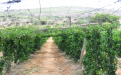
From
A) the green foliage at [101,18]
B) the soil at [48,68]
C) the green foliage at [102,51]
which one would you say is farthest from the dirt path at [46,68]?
the green foliage at [101,18]

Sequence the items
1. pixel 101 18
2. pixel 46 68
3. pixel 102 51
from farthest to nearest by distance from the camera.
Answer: pixel 101 18, pixel 46 68, pixel 102 51

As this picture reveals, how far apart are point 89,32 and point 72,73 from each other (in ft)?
9.64

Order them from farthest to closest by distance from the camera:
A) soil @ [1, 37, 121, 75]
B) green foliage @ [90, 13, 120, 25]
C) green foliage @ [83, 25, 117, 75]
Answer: green foliage @ [90, 13, 120, 25]
soil @ [1, 37, 121, 75]
green foliage @ [83, 25, 117, 75]

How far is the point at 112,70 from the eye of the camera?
4938 millimetres

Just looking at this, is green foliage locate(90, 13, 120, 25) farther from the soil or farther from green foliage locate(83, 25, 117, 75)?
green foliage locate(83, 25, 117, 75)

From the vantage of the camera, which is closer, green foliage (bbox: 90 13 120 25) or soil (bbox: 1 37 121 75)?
soil (bbox: 1 37 121 75)

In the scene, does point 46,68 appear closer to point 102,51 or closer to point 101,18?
point 102,51

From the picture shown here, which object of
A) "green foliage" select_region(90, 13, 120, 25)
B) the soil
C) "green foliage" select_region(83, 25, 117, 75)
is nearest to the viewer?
"green foliage" select_region(83, 25, 117, 75)

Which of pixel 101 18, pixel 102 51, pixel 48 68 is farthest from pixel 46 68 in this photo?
pixel 101 18

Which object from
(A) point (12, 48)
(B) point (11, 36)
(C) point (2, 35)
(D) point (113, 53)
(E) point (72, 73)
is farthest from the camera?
(E) point (72, 73)

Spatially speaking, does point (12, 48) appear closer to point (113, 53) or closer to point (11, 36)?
point (11, 36)

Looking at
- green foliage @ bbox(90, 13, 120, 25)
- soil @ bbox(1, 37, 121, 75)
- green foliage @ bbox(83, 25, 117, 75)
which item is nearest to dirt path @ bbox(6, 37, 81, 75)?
soil @ bbox(1, 37, 121, 75)

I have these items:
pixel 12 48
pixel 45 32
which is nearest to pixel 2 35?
pixel 12 48

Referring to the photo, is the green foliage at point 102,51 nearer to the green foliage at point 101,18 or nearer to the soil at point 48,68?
the soil at point 48,68
